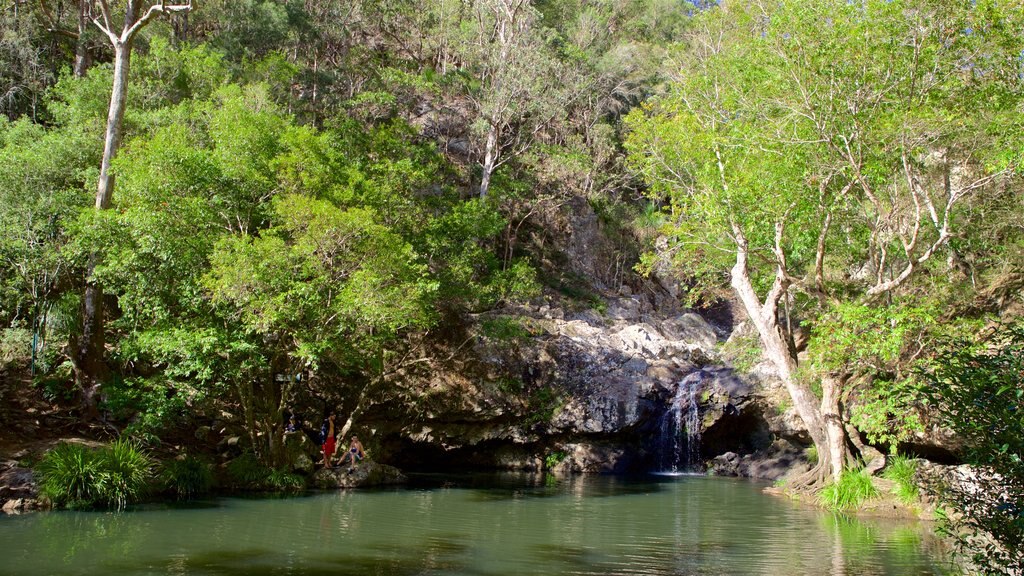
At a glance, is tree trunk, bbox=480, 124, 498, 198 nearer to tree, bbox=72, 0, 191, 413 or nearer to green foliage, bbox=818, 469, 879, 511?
tree, bbox=72, 0, 191, 413

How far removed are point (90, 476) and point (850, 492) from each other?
15548 mm

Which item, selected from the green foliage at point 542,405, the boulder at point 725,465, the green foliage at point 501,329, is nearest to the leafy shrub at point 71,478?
the green foliage at point 501,329

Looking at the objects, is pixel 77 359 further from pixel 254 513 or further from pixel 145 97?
pixel 145 97

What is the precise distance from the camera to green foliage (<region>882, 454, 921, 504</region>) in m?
15.1

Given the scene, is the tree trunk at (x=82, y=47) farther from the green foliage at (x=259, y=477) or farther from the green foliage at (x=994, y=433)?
the green foliage at (x=994, y=433)

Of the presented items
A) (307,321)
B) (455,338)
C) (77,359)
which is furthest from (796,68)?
(77,359)

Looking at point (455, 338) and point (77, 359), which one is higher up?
point (455, 338)

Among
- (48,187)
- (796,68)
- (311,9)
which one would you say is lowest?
(48,187)

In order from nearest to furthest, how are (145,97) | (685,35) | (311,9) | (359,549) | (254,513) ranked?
(359,549) < (254,513) < (145,97) < (311,9) < (685,35)

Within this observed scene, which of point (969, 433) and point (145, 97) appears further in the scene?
point (145, 97)

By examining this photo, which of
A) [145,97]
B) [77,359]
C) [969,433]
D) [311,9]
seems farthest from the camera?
[311,9]

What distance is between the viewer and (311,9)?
3800 cm

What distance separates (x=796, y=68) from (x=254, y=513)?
1396 centimetres

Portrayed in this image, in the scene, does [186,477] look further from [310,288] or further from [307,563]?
[307,563]
